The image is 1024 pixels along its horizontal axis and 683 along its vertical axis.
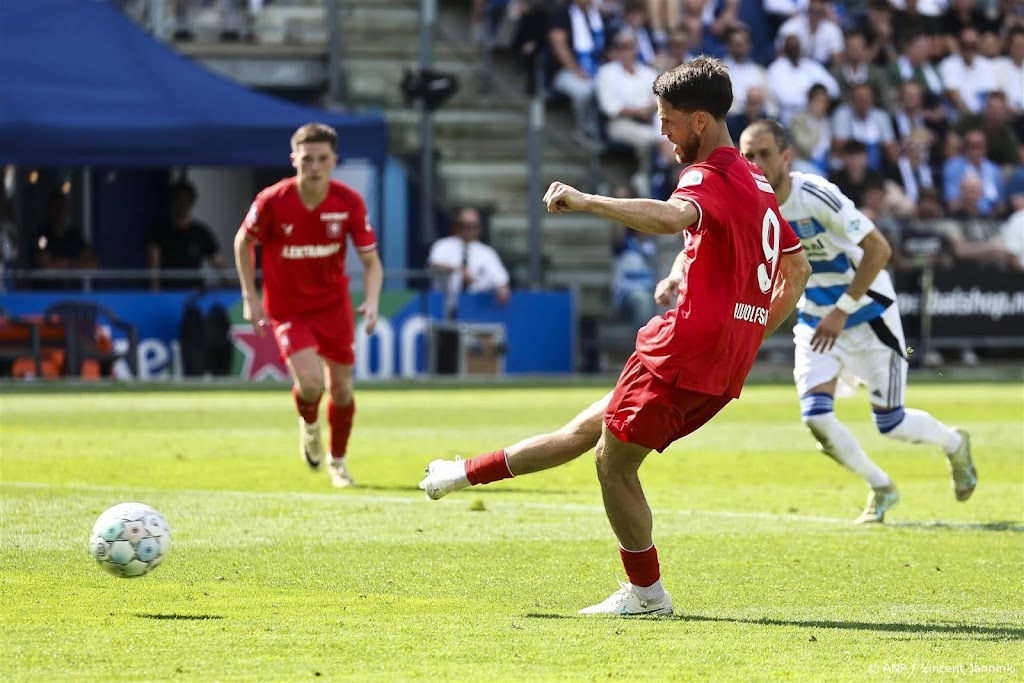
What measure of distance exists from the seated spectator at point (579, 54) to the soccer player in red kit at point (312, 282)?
48.8 ft

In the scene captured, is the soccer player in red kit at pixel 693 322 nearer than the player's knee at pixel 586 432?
Yes

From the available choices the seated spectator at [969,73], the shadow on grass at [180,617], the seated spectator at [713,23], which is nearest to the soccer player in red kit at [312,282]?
the shadow on grass at [180,617]

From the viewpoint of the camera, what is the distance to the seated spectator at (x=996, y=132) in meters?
27.3

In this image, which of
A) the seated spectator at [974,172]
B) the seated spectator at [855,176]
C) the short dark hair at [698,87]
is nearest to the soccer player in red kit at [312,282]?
the short dark hair at [698,87]

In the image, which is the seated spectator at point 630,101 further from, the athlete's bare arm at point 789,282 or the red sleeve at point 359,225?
the athlete's bare arm at point 789,282

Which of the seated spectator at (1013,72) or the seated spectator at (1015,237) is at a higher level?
the seated spectator at (1013,72)

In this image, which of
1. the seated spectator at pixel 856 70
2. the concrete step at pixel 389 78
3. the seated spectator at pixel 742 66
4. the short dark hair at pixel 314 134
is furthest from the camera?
the seated spectator at pixel 856 70

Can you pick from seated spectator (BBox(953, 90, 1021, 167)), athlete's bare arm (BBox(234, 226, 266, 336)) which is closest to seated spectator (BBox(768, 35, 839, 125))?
seated spectator (BBox(953, 90, 1021, 167))

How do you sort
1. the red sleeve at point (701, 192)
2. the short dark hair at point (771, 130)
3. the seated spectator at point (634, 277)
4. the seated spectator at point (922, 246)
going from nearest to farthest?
the red sleeve at point (701, 192) → the short dark hair at point (771, 130) → the seated spectator at point (634, 277) → the seated spectator at point (922, 246)

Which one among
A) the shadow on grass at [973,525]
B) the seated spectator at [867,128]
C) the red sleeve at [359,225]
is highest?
the seated spectator at [867,128]

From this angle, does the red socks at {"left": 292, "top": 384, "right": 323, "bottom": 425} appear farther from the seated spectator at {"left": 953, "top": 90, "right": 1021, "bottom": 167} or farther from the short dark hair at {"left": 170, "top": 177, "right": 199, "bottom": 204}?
the seated spectator at {"left": 953, "top": 90, "right": 1021, "bottom": 167}

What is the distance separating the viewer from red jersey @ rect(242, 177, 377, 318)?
39.0ft

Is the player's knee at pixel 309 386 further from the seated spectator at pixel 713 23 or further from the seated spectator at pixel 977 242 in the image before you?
the seated spectator at pixel 713 23

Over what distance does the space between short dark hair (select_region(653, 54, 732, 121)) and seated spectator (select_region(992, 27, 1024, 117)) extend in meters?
23.4
